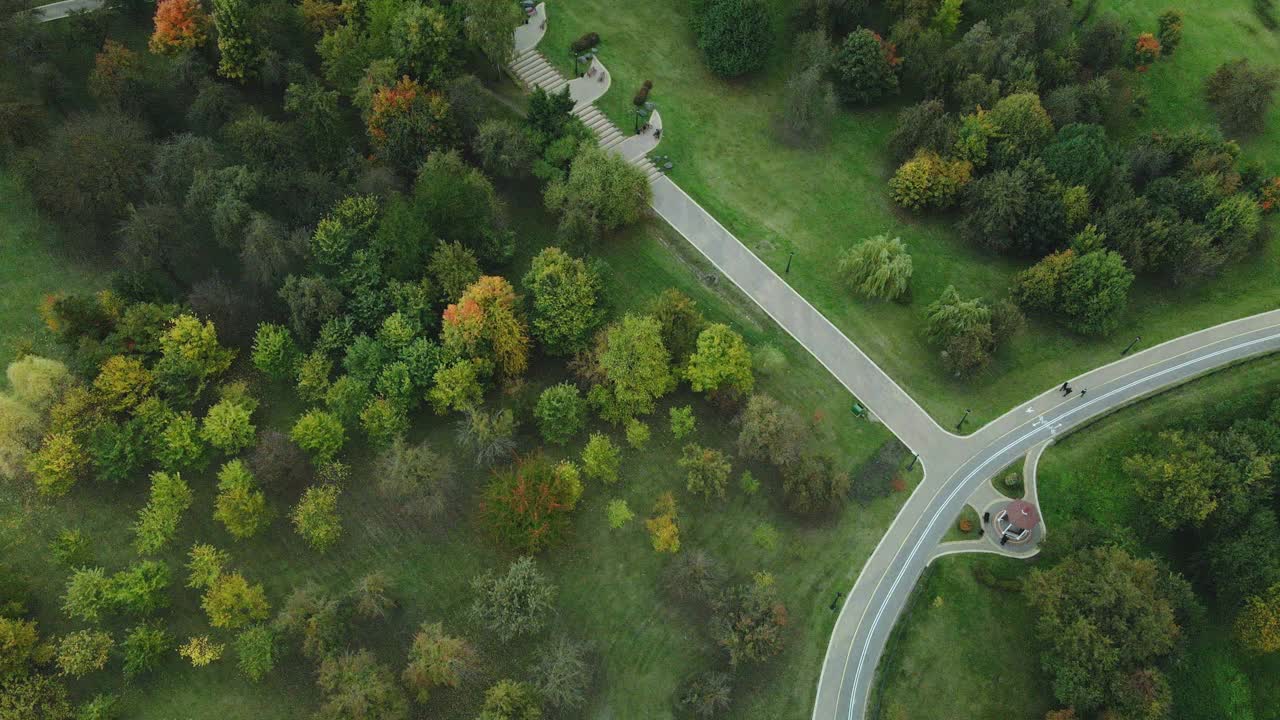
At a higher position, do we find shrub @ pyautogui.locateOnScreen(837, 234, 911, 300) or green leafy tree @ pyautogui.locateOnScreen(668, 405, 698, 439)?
shrub @ pyautogui.locateOnScreen(837, 234, 911, 300)

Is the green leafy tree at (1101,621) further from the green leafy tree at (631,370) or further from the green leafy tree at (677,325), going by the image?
the green leafy tree at (631,370)

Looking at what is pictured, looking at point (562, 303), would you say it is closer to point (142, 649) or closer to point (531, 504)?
point (531, 504)

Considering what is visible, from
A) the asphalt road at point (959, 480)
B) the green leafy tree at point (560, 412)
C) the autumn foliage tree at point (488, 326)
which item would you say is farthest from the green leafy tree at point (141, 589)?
the asphalt road at point (959, 480)

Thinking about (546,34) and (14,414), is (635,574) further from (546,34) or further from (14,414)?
(546,34)

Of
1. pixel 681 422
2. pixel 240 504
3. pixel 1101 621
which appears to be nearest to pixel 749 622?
pixel 681 422

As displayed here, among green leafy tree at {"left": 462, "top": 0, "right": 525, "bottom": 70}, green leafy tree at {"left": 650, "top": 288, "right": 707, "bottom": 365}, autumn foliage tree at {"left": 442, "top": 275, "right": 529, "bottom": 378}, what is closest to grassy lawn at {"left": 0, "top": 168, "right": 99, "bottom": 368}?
autumn foliage tree at {"left": 442, "top": 275, "right": 529, "bottom": 378}

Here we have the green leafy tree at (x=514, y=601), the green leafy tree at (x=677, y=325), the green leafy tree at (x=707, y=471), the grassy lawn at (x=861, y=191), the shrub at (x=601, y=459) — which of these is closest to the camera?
the green leafy tree at (x=514, y=601)

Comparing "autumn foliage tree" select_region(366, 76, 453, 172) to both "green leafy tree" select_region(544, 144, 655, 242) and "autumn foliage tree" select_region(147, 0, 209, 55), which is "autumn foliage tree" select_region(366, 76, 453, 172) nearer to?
"green leafy tree" select_region(544, 144, 655, 242)
